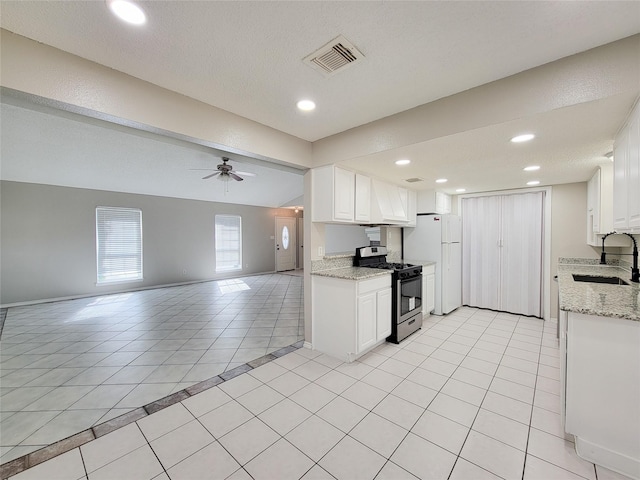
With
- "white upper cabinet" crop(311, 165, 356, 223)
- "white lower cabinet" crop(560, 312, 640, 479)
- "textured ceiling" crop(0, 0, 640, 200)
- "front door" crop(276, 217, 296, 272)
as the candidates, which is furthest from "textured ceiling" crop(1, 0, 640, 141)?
"front door" crop(276, 217, 296, 272)

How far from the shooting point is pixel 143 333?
12.2 feet

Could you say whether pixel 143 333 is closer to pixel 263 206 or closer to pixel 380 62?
pixel 380 62

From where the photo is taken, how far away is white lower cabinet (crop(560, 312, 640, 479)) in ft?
4.90

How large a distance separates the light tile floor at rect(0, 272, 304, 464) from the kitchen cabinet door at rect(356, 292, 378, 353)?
1.06m

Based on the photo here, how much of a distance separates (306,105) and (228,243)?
6.75 metres

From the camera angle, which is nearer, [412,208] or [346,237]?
[346,237]

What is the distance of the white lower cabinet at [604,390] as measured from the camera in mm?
1492

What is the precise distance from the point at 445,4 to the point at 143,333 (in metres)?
4.70

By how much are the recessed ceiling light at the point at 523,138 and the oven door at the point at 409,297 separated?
1893 mm

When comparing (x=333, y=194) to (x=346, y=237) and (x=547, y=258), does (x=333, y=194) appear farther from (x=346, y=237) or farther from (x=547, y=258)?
(x=547, y=258)

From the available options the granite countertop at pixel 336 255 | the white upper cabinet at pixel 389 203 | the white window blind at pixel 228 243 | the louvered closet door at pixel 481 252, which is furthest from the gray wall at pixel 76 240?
the louvered closet door at pixel 481 252

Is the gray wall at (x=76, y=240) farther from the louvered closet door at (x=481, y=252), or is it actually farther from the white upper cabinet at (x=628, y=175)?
the white upper cabinet at (x=628, y=175)

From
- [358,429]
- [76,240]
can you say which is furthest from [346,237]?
[76,240]

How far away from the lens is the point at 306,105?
2.27 m
